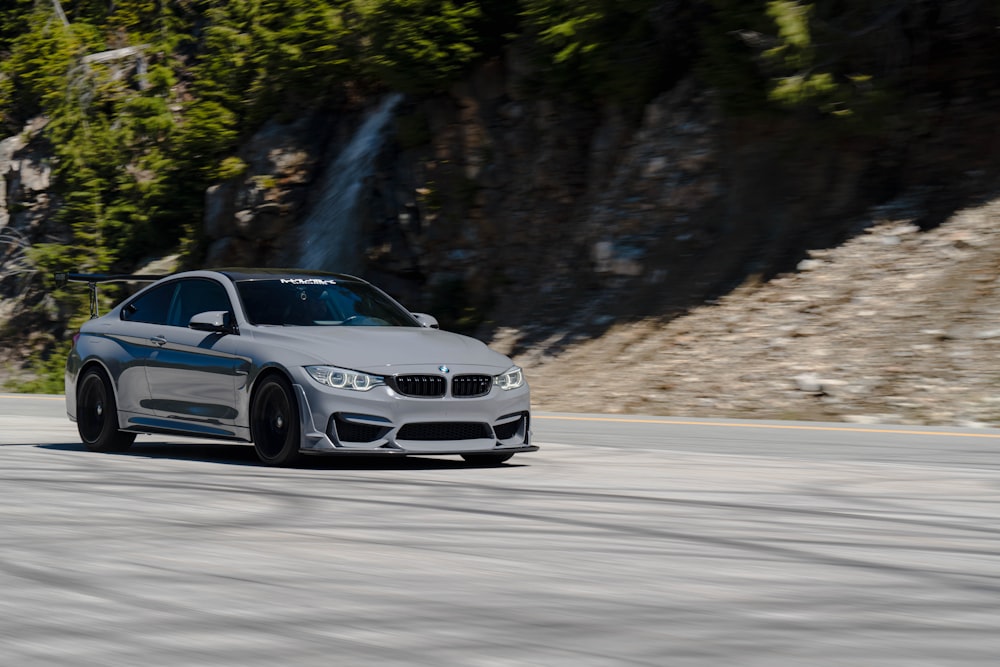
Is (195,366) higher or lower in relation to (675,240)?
higher

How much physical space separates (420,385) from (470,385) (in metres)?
0.39

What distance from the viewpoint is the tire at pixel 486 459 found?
1123 cm

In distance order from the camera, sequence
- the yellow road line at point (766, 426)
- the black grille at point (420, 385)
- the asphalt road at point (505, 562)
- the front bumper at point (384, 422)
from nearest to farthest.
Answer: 1. the asphalt road at point (505, 562)
2. the front bumper at point (384, 422)
3. the black grille at point (420, 385)
4. the yellow road line at point (766, 426)

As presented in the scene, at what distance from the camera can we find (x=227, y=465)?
36.1 ft

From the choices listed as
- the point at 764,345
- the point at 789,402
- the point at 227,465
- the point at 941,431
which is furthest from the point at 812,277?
the point at 227,465

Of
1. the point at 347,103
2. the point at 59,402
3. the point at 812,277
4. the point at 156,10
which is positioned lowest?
the point at 59,402

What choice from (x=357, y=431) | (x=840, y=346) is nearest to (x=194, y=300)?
(x=357, y=431)

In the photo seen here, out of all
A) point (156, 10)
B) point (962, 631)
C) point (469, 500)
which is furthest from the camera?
point (156, 10)

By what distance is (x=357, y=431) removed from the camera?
10414 mm

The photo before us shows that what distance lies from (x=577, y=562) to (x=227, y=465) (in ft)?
16.7

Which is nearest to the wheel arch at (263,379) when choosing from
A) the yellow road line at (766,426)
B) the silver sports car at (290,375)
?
the silver sports car at (290,375)

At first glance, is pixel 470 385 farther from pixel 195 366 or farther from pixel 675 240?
pixel 675 240

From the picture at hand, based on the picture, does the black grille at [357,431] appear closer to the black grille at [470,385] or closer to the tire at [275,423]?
the tire at [275,423]

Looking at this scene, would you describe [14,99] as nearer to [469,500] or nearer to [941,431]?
[941,431]
